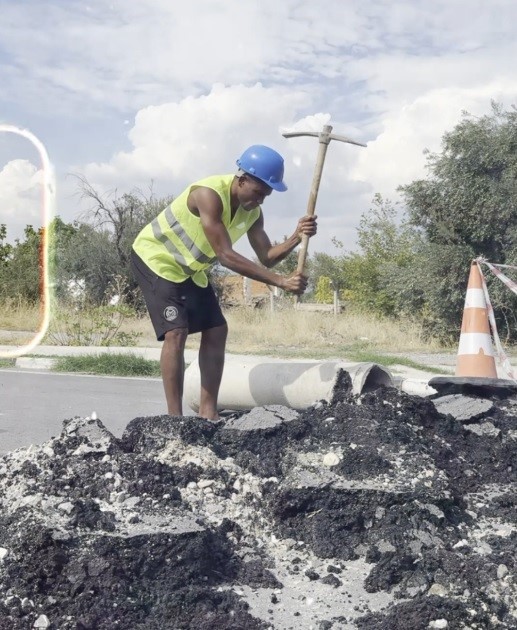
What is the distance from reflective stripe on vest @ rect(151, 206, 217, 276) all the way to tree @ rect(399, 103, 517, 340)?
1187cm

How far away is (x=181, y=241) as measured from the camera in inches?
218

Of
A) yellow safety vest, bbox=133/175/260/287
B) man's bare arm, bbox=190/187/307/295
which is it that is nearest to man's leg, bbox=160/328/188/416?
yellow safety vest, bbox=133/175/260/287

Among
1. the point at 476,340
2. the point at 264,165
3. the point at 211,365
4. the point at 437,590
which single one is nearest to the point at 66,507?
the point at 437,590

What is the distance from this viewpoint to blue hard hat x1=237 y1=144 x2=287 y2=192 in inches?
209

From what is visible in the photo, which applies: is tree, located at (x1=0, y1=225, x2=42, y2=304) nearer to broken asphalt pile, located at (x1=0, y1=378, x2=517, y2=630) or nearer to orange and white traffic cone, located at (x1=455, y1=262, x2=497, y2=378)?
orange and white traffic cone, located at (x1=455, y1=262, x2=497, y2=378)

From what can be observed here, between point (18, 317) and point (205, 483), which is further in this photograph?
point (18, 317)

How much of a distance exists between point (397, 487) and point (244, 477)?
70cm

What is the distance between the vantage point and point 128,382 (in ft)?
32.7

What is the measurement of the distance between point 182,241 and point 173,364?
0.81 meters

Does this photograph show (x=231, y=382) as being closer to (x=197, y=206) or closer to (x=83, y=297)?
(x=197, y=206)

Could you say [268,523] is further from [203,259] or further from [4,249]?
[4,249]

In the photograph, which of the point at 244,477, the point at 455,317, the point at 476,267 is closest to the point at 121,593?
the point at 244,477

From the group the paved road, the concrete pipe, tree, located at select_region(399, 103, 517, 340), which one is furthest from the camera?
tree, located at select_region(399, 103, 517, 340)

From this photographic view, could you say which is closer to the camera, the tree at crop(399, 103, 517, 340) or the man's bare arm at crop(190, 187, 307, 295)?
the man's bare arm at crop(190, 187, 307, 295)
